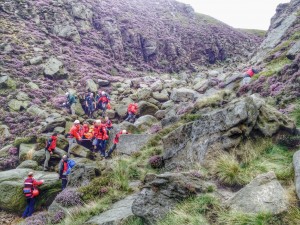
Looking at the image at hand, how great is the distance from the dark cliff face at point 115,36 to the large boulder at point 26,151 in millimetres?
19372

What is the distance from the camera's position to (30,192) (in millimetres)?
16500

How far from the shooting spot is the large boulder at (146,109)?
30148 mm

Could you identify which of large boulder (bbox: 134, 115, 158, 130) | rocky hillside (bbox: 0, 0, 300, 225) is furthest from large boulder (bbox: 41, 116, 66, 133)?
large boulder (bbox: 134, 115, 158, 130)

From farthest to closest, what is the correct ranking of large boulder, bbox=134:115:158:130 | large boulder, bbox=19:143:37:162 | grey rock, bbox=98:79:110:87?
grey rock, bbox=98:79:110:87 → large boulder, bbox=134:115:158:130 → large boulder, bbox=19:143:37:162

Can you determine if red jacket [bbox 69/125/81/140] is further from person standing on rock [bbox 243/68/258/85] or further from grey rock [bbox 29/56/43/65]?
grey rock [bbox 29/56/43/65]

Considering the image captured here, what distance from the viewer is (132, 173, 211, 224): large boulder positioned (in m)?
9.04

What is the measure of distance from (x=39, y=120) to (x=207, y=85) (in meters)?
18.2

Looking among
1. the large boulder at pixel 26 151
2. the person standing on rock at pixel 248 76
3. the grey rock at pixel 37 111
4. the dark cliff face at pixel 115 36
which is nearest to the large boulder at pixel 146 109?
the person standing on rock at pixel 248 76

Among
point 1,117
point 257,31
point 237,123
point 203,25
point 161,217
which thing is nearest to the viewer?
point 161,217

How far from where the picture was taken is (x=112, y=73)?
50812mm

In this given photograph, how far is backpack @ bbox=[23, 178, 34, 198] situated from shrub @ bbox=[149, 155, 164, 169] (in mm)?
6960

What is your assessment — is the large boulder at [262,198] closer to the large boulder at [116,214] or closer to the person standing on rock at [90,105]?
the large boulder at [116,214]

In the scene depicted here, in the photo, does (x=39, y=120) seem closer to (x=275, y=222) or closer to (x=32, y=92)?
(x=32, y=92)

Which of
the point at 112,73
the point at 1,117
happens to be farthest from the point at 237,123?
the point at 112,73
